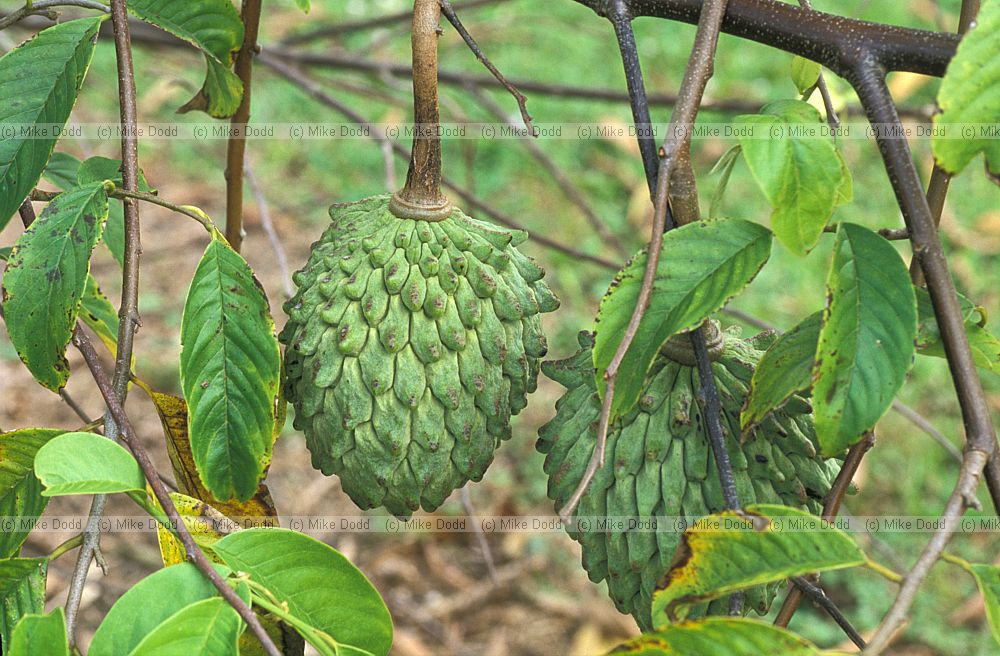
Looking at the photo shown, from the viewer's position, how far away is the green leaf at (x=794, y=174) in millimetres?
751

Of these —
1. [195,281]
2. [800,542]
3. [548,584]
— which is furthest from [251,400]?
[548,584]

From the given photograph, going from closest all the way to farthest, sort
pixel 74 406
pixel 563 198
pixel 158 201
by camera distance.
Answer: pixel 158 201, pixel 74 406, pixel 563 198

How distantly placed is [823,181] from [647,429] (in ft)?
1.06

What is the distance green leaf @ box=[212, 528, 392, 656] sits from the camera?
0.80 meters

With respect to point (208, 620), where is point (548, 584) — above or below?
below

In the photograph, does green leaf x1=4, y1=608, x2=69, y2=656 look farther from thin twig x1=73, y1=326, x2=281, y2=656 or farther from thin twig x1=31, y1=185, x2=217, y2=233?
thin twig x1=31, y1=185, x2=217, y2=233

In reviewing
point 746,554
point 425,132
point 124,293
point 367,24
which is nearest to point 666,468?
point 746,554

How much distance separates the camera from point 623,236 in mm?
3586

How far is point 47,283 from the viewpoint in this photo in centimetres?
90

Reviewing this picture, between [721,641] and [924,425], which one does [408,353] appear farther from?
[924,425]

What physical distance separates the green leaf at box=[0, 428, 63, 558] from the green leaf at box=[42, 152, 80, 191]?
0.44 metres

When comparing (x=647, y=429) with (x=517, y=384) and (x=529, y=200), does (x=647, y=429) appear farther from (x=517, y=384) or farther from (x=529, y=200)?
(x=529, y=200)

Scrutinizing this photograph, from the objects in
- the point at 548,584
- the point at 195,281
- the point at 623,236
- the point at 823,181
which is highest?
the point at 823,181

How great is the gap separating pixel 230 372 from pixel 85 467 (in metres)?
0.19
